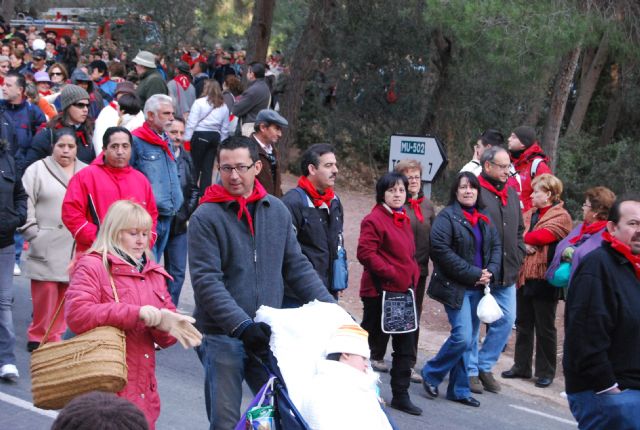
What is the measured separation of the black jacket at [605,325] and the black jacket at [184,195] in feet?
13.9

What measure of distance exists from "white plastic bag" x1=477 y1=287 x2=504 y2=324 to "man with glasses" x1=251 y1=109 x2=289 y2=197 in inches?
83.4

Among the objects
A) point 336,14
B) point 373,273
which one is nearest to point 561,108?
point 336,14

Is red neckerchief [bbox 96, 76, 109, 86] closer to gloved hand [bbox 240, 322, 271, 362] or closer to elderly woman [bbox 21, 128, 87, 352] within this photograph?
elderly woman [bbox 21, 128, 87, 352]

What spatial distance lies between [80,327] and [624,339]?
9.34 ft

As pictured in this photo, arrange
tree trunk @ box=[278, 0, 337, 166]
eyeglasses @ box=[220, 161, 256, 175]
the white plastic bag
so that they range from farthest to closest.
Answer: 1. tree trunk @ box=[278, 0, 337, 166]
2. the white plastic bag
3. eyeglasses @ box=[220, 161, 256, 175]

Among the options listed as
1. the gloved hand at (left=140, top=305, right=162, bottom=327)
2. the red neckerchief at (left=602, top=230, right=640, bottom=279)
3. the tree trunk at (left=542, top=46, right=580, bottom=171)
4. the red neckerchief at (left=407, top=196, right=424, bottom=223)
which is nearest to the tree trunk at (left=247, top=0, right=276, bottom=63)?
the tree trunk at (left=542, top=46, right=580, bottom=171)

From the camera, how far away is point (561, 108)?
51.6 feet

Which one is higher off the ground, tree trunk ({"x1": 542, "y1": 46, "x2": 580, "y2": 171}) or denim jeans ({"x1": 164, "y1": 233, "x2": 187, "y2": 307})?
tree trunk ({"x1": 542, "y1": 46, "x2": 580, "y2": 171})

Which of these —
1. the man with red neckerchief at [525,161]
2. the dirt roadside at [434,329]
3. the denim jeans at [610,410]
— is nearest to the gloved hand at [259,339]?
Answer: the denim jeans at [610,410]

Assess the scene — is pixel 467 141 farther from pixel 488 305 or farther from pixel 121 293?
pixel 121 293

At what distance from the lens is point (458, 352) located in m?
7.75

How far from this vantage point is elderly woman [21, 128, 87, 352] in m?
7.86

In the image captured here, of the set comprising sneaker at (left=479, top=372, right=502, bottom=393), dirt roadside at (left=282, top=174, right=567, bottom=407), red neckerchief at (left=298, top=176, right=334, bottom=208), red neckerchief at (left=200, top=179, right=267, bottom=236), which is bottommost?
dirt roadside at (left=282, top=174, right=567, bottom=407)

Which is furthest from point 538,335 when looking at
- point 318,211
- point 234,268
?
point 234,268
